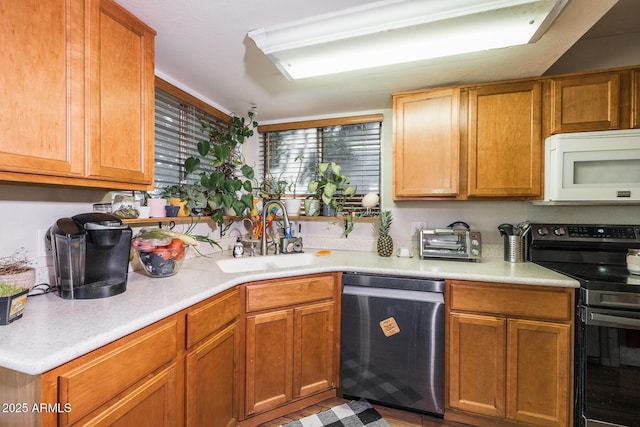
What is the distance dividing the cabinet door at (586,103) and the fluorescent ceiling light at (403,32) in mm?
667

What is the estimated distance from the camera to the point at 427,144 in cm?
210

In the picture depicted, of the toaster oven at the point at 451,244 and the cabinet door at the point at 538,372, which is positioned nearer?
the cabinet door at the point at 538,372

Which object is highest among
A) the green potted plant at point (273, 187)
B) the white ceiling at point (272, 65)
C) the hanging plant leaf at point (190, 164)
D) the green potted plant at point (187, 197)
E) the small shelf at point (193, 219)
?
the white ceiling at point (272, 65)

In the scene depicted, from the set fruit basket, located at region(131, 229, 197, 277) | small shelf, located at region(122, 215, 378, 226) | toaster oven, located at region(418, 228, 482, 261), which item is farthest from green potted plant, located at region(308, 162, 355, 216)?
fruit basket, located at region(131, 229, 197, 277)

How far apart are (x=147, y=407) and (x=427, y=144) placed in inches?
85.5

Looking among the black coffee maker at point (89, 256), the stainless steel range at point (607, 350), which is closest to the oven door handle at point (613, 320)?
the stainless steel range at point (607, 350)

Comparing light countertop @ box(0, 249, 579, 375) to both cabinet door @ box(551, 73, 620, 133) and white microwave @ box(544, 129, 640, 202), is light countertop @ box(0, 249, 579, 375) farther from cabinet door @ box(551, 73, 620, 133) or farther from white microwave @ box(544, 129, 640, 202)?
cabinet door @ box(551, 73, 620, 133)

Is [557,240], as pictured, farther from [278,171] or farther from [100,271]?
[100,271]

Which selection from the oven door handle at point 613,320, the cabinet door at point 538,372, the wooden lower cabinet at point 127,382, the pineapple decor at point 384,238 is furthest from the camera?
the pineapple decor at point 384,238

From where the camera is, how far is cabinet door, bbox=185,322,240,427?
49.1 inches

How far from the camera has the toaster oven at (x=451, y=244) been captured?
199 cm

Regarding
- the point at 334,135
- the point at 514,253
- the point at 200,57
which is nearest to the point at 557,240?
the point at 514,253

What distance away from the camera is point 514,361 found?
5.26 ft

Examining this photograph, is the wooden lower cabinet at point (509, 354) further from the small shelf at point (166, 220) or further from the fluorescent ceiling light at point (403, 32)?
the small shelf at point (166, 220)
